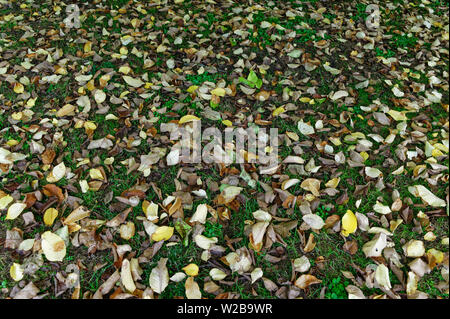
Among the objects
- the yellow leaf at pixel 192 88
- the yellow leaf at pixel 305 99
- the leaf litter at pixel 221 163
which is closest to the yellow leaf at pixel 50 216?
the leaf litter at pixel 221 163

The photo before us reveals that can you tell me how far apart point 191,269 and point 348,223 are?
3.53 feet

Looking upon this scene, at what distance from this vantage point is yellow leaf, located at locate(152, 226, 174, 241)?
230 centimetres

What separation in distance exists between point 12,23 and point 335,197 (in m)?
4.02

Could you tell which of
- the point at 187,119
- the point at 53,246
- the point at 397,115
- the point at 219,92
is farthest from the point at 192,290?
the point at 397,115

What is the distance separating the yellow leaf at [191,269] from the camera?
2170 millimetres

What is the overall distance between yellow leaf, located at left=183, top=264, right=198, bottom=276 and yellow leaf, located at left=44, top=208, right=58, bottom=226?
3.15 ft

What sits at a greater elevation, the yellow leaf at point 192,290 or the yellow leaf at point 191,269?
the yellow leaf at point 191,269

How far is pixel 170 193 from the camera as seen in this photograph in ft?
8.35

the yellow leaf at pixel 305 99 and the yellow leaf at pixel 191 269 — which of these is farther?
the yellow leaf at pixel 305 99

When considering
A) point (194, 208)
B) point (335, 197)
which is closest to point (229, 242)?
point (194, 208)

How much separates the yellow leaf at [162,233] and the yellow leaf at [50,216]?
691mm

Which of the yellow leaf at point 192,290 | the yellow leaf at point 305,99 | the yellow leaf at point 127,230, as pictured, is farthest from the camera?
the yellow leaf at point 305,99

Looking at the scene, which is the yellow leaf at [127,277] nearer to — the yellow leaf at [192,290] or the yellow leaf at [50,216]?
the yellow leaf at [192,290]
